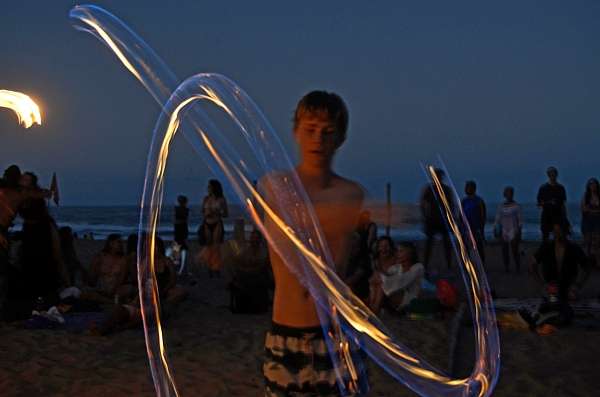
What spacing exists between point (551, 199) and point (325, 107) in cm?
1038

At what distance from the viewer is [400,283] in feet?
27.1

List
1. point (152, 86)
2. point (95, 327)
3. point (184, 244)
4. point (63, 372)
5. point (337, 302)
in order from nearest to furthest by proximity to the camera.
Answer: point (337, 302), point (152, 86), point (63, 372), point (95, 327), point (184, 244)

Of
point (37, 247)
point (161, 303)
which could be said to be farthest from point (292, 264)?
point (37, 247)

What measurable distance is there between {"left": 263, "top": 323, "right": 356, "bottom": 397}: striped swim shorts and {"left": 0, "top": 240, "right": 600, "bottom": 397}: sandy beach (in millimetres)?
2739

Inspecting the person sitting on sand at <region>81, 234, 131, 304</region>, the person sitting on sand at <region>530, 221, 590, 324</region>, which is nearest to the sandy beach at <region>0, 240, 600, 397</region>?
the person sitting on sand at <region>81, 234, 131, 304</region>

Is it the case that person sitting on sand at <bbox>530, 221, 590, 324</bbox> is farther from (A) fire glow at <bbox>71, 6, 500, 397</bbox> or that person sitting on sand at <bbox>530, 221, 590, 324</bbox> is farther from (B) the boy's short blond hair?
(B) the boy's short blond hair

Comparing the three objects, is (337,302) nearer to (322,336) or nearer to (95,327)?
(322,336)

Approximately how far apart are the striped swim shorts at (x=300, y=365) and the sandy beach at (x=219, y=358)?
2.74m

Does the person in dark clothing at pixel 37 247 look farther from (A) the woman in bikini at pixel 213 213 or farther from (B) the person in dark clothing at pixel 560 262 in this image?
(B) the person in dark clothing at pixel 560 262

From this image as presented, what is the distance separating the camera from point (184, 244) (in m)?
13.1

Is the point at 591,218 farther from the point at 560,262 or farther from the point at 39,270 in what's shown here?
the point at 39,270

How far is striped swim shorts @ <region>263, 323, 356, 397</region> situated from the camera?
2.78m

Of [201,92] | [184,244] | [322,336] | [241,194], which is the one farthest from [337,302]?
[184,244]

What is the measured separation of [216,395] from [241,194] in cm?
230
